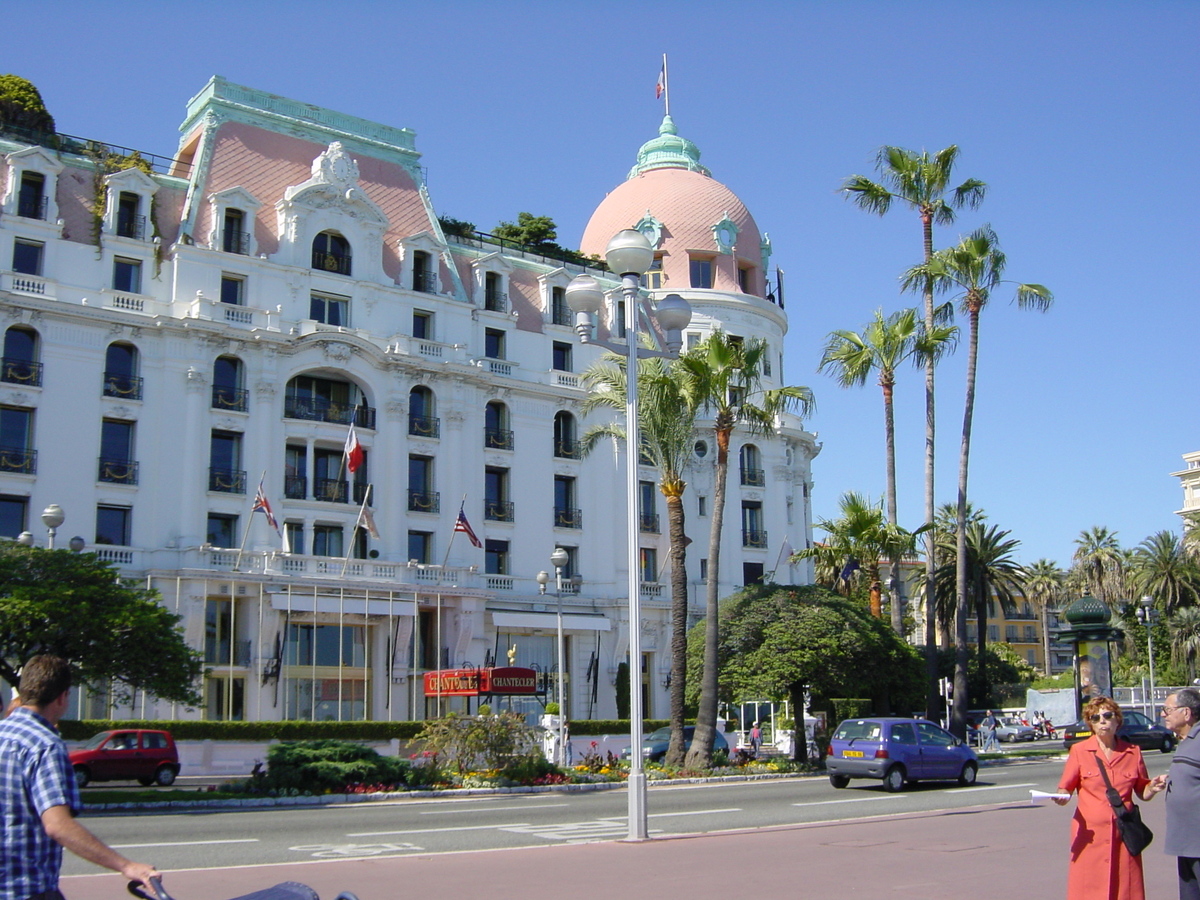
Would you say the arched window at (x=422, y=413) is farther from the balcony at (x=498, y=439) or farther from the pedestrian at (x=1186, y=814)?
the pedestrian at (x=1186, y=814)

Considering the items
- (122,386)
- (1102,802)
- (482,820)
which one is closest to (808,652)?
(482,820)

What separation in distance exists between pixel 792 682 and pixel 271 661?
17.4m

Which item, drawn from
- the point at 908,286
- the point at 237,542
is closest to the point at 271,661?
the point at 237,542

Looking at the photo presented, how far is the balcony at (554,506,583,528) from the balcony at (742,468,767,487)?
30.1 feet

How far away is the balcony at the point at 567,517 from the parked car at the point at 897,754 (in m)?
24.9

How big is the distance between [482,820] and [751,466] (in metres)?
37.8

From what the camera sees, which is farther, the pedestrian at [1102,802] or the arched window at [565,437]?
the arched window at [565,437]

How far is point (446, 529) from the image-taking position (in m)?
46.1

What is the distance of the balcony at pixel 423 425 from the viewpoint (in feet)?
151

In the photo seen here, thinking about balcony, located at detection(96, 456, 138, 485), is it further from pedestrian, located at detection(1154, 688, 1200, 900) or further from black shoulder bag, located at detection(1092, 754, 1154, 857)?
pedestrian, located at detection(1154, 688, 1200, 900)

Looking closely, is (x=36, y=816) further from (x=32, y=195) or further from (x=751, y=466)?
(x=751, y=466)

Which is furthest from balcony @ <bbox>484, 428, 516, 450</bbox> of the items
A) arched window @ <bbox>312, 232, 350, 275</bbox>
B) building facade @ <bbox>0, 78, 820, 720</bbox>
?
arched window @ <bbox>312, 232, 350, 275</bbox>

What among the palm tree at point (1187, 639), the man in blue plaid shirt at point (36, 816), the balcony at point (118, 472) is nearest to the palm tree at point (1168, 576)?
the palm tree at point (1187, 639)

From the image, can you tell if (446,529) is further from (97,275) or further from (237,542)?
(97,275)
